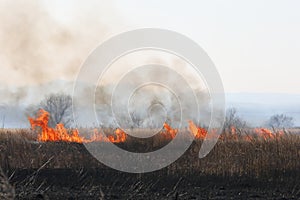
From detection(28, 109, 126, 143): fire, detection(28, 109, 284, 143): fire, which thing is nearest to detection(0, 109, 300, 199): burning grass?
detection(28, 109, 284, 143): fire

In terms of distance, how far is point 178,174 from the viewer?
14438 mm

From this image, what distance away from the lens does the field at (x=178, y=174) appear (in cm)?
1197

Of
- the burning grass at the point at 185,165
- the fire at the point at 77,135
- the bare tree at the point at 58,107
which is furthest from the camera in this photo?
the bare tree at the point at 58,107

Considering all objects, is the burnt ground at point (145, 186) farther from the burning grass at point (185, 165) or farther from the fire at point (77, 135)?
the fire at point (77, 135)

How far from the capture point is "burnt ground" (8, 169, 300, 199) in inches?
456

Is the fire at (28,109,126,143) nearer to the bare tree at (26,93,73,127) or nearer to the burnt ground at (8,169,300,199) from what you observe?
the burnt ground at (8,169,300,199)

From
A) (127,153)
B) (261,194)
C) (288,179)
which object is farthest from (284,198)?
(127,153)

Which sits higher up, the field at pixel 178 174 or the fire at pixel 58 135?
the fire at pixel 58 135

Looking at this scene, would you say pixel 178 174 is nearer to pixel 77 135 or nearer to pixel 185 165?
pixel 185 165

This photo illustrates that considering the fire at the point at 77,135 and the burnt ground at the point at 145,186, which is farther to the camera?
the fire at the point at 77,135

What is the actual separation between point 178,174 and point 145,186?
1832mm

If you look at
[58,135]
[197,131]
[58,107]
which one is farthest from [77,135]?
[58,107]

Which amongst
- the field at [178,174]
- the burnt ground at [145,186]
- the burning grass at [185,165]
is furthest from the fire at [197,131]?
the burnt ground at [145,186]

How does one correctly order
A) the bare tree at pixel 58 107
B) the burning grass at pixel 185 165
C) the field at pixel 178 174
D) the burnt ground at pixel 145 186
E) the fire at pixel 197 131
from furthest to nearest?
the bare tree at pixel 58 107 < the fire at pixel 197 131 < the burning grass at pixel 185 165 < the field at pixel 178 174 < the burnt ground at pixel 145 186
